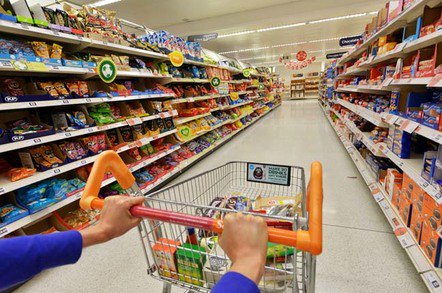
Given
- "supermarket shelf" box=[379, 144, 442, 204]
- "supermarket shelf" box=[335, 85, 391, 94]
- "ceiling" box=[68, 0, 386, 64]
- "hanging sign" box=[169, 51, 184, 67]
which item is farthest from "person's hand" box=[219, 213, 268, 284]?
"ceiling" box=[68, 0, 386, 64]

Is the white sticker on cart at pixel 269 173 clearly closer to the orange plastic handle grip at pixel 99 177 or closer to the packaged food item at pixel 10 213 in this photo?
the orange plastic handle grip at pixel 99 177

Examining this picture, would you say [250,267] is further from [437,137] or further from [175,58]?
[175,58]

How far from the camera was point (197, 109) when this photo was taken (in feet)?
13.8

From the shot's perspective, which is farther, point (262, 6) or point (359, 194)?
point (262, 6)

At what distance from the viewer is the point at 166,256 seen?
92cm

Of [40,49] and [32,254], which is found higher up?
[40,49]

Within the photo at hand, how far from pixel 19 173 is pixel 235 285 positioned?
6.21 ft

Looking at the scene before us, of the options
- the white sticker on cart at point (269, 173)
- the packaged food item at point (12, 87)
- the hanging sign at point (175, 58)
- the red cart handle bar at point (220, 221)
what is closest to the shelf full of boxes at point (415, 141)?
the white sticker on cart at point (269, 173)

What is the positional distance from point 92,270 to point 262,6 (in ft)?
25.8

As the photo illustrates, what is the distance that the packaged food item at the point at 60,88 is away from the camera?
1.96 metres

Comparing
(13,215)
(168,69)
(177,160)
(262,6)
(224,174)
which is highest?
(262,6)

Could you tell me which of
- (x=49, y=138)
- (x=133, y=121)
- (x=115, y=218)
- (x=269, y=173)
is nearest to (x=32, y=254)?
(x=115, y=218)

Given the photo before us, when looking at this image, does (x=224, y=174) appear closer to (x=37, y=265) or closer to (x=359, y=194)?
(x=37, y=265)

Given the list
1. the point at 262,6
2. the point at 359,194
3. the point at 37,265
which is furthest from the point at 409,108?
the point at 262,6
